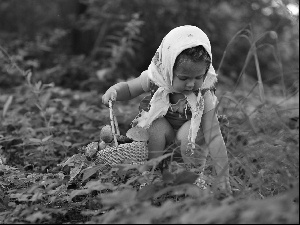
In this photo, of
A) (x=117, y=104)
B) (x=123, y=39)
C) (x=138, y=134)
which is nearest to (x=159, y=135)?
(x=138, y=134)

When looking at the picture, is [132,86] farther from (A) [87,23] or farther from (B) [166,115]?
(A) [87,23]

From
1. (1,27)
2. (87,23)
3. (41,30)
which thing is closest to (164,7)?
(87,23)

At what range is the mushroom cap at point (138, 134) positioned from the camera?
2.58 m

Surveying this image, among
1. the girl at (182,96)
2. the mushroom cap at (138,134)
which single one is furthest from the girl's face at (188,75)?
the mushroom cap at (138,134)

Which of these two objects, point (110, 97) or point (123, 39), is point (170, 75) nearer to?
point (110, 97)

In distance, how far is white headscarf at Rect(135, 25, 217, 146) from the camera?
2.54 meters

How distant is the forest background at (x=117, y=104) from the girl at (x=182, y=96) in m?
0.16

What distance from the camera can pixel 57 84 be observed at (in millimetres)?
6355

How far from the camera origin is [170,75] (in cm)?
262

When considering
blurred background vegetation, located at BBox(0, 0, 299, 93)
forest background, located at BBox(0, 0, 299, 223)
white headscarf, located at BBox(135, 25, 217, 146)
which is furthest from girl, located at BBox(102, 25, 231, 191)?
blurred background vegetation, located at BBox(0, 0, 299, 93)

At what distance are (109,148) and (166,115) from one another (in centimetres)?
40

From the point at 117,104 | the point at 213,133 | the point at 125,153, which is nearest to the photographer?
the point at 125,153

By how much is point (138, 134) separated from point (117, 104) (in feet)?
8.50

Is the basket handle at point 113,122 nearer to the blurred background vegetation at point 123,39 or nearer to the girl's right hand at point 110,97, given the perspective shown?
the girl's right hand at point 110,97
